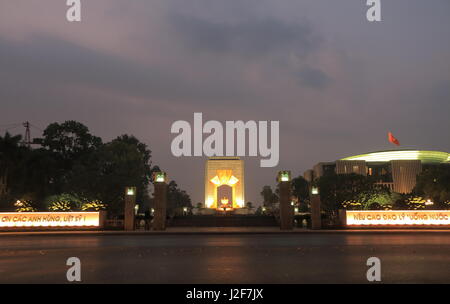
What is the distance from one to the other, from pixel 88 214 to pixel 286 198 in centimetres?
1472

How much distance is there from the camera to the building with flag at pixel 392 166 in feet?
313

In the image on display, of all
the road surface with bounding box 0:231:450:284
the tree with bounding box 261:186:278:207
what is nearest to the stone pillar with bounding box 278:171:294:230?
the road surface with bounding box 0:231:450:284

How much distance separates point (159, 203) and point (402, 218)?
1752 cm

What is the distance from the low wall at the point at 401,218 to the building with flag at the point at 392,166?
59.4 metres

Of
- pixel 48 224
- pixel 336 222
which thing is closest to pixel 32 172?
pixel 48 224

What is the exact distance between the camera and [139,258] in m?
10.3

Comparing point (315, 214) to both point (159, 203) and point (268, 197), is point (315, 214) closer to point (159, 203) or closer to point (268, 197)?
point (159, 203)

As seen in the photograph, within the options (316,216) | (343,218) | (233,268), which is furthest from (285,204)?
(233,268)

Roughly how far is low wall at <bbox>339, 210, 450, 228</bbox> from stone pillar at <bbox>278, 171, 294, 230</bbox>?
408 cm

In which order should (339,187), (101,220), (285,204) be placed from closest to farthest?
(101,220), (285,204), (339,187)

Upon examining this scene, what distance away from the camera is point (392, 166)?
97.1 m

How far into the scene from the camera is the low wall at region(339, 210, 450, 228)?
25.7m

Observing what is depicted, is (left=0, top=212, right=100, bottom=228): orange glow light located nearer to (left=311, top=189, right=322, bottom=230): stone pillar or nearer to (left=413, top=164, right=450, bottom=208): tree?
(left=311, top=189, right=322, bottom=230): stone pillar
